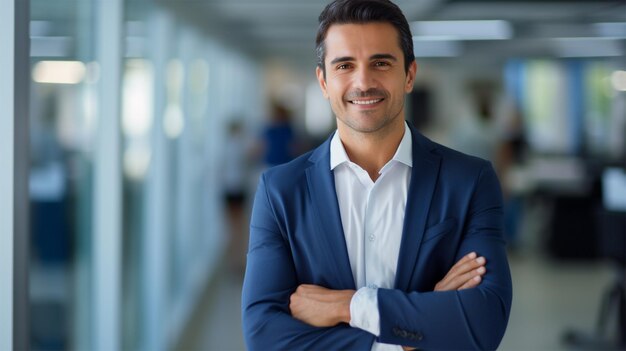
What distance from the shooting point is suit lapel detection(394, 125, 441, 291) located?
1794 millimetres

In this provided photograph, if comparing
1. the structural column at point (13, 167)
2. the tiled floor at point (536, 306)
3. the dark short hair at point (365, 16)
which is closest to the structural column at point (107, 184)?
the structural column at point (13, 167)

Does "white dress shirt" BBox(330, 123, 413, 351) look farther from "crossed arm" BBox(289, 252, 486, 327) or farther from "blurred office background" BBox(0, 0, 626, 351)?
"blurred office background" BBox(0, 0, 626, 351)

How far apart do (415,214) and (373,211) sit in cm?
11

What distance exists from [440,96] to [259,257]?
1765cm

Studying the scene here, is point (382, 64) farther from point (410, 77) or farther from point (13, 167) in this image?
point (13, 167)

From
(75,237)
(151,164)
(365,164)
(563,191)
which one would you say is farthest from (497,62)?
(365,164)

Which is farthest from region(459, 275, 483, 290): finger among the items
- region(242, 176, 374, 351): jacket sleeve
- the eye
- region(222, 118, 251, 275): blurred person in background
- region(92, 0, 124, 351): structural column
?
region(222, 118, 251, 275): blurred person in background

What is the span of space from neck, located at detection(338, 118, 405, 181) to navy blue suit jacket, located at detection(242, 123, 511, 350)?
0.19 feet

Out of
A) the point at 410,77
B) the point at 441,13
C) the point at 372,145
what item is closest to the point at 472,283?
the point at 372,145

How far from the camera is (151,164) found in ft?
18.2

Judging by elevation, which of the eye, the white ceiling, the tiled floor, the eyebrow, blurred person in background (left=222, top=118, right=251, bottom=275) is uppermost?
the white ceiling

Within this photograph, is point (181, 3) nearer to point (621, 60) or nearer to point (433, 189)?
point (621, 60)

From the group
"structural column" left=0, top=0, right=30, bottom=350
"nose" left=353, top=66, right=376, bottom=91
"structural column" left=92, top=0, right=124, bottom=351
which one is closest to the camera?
"nose" left=353, top=66, right=376, bottom=91

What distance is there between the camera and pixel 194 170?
27.7 feet
